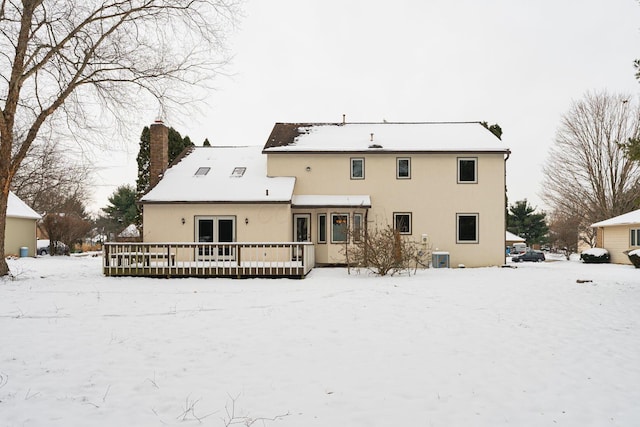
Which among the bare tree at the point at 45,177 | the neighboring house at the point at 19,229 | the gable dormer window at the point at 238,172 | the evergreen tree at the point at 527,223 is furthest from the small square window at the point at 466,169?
the evergreen tree at the point at 527,223

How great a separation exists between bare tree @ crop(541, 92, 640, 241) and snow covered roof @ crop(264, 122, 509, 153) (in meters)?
17.4

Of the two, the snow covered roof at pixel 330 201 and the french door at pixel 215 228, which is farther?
the snow covered roof at pixel 330 201

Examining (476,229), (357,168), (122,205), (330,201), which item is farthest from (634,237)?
(122,205)

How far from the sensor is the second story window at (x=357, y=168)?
18.8m

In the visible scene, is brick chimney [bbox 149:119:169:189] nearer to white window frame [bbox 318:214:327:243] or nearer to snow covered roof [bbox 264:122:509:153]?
snow covered roof [bbox 264:122:509:153]

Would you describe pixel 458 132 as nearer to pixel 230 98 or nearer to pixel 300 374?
pixel 230 98

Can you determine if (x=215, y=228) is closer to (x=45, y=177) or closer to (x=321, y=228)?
(x=321, y=228)

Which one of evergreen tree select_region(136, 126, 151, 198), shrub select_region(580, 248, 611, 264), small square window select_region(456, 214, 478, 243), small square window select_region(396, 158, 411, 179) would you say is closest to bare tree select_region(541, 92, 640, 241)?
shrub select_region(580, 248, 611, 264)

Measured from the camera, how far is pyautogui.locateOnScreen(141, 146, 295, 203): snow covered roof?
55.6 feet

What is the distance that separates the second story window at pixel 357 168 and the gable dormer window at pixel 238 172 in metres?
4.87

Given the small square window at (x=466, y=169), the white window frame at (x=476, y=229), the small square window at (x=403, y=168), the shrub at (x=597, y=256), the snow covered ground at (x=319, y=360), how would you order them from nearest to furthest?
1. the snow covered ground at (x=319, y=360)
2. the white window frame at (x=476, y=229)
3. the small square window at (x=466, y=169)
4. the small square window at (x=403, y=168)
5. the shrub at (x=597, y=256)

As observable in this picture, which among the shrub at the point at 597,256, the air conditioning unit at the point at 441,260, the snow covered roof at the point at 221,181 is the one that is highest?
the snow covered roof at the point at 221,181

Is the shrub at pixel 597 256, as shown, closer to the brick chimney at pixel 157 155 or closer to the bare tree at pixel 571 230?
the bare tree at pixel 571 230

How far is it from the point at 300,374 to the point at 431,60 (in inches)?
733
